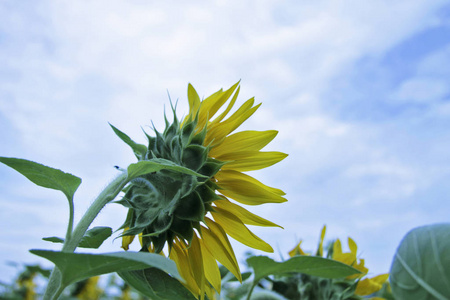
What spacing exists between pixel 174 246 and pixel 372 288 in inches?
34.0

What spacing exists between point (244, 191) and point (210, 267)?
25 centimetres

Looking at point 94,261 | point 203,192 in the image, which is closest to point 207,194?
point 203,192

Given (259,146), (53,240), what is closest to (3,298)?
(53,240)

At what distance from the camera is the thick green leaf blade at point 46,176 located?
103 cm

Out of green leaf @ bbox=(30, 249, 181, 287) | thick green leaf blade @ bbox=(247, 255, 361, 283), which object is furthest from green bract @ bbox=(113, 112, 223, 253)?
green leaf @ bbox=(30, 249, 181, 287)

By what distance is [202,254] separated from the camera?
4.47 ft

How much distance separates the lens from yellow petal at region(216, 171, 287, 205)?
1.37m

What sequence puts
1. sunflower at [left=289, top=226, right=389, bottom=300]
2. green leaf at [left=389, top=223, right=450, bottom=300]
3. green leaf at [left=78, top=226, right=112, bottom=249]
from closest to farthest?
green leaf at [left=389, top=223, right=450, bottom=300]
green leaf at [left=78, top=226, right=112, bottom=249]
sunflower at [left=289, top=226, right=389, bottom=300]

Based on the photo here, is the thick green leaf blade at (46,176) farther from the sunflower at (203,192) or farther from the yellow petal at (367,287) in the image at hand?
the yellow petal at (367,287)

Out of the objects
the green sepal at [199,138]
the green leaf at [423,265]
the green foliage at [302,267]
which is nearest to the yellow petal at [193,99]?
the green sepal at [199,138]

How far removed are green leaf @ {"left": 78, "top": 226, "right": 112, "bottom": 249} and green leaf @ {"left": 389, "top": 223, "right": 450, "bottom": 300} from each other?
74cm

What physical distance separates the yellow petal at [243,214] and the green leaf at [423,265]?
61 cm

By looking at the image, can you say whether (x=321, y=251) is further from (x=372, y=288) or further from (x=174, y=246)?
(x=174, y=246)

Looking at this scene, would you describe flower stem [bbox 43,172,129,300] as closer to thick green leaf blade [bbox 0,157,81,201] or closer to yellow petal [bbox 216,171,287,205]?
thick green leaf blade [bbox 0,157,81,201]
